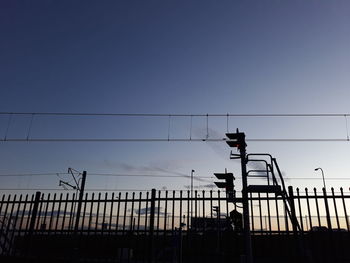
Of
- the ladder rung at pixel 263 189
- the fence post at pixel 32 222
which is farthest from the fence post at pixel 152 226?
the fence post at pixel 32 222

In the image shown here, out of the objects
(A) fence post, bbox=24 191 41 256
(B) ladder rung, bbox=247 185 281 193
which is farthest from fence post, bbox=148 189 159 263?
(A) fence post, bbox=24 191 41 256

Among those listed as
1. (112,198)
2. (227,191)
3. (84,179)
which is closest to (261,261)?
(227,191)

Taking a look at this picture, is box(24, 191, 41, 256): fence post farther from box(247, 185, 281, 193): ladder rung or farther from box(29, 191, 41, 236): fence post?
box(247, 185, 281, 193): ladder rung

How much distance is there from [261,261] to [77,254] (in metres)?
11.4

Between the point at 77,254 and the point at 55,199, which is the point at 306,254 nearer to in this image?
the point at 77,254

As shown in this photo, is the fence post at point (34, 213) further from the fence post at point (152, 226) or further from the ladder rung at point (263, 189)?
the ladder rung at point (263, 189)

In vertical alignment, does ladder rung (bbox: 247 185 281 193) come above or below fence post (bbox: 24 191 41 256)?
above

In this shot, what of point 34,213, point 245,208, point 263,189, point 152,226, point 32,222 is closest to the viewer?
point 245,208

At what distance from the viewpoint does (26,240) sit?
326 inches

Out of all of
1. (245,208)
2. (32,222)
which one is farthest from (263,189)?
(32,222)

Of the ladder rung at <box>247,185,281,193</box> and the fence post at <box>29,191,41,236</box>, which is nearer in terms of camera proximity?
the ladder rung at <box>247,185,281,193</box>

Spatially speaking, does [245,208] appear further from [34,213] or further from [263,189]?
[34,213]

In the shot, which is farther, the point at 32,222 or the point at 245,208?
the point at 32,222

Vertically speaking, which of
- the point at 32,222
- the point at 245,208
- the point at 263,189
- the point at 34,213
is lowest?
the point at 32,222
